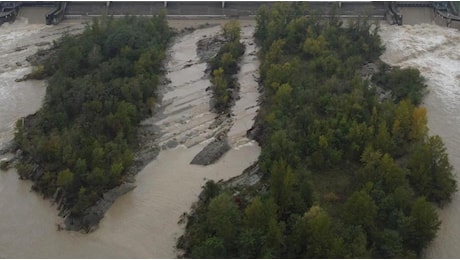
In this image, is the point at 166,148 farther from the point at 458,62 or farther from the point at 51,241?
the point at 458,62

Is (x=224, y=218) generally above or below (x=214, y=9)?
below

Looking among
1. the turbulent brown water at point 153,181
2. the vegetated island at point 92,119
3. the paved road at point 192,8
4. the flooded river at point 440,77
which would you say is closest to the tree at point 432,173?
the flooded river at point 440,77

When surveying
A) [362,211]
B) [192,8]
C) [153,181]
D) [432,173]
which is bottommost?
[153,181]

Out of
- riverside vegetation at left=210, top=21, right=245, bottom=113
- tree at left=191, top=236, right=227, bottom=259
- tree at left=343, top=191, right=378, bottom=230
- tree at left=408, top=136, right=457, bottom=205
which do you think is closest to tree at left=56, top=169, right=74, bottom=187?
tree at left=191, top=236, right=227, bottom=259

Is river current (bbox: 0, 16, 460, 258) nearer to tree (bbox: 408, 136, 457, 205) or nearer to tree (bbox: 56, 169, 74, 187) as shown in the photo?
tree (bbox: 408, 136, 457, 205)

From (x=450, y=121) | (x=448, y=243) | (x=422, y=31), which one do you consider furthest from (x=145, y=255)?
(x=422, y=31)

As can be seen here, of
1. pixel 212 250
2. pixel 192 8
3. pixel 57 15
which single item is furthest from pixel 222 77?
pixel 57 15

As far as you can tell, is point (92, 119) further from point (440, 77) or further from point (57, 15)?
point (440, 77)
